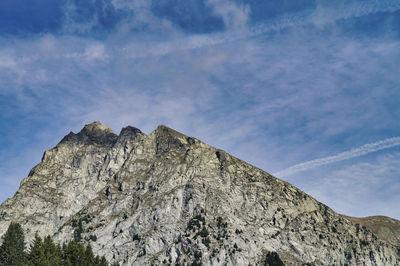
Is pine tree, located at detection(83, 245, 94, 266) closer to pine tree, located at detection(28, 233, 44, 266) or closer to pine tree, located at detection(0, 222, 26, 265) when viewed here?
pine tree, located at detection(28, 233, 44, 266)

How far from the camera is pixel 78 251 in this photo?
15050cm

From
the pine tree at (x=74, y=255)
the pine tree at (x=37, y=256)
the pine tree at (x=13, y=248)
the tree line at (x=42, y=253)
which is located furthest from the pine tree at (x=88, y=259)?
the pine tree at (x=13, y=248)

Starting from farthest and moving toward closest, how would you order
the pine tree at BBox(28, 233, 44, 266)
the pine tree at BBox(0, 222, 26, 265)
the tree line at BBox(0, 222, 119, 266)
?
1. the pine tree at BBox(0, 222, 26, 265)
2. the tree line at BBox(0, 222, 119, 266)
3. the pine tree at BBox(28, 233, 44, 266)

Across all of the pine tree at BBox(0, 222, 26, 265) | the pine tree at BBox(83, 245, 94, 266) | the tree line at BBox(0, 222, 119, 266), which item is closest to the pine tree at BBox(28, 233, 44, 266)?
the tree line at BBox(0, 222, 119, 266)

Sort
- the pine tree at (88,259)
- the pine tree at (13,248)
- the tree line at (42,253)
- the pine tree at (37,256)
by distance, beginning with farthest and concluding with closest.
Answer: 1. the pine tree at (13,248)
2. the pine tree at (88,259)
3. the tree line at (42,253)
4. the pine tree at (37,256)

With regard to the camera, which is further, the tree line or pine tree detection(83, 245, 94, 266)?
pine tree detection(83, 245, 94, 266)

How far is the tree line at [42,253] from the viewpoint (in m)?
137

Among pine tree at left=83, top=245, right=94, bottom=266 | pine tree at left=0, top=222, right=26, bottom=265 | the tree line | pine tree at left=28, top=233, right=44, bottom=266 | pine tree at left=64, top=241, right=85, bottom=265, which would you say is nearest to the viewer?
pine tree at left=28, top=233, right=44, bottom=266

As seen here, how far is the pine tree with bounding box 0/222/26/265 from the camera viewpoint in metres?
164

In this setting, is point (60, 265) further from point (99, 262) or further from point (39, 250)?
point (99, 262)

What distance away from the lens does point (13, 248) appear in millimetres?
171000

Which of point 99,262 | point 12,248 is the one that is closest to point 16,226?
point 12,248

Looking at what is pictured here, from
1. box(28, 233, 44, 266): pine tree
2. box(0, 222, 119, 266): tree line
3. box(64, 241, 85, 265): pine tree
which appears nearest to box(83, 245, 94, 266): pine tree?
box(0, 222, 119, 266): tree line

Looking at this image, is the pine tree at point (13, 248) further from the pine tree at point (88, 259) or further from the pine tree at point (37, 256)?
the pine tree at point (88, 259)
